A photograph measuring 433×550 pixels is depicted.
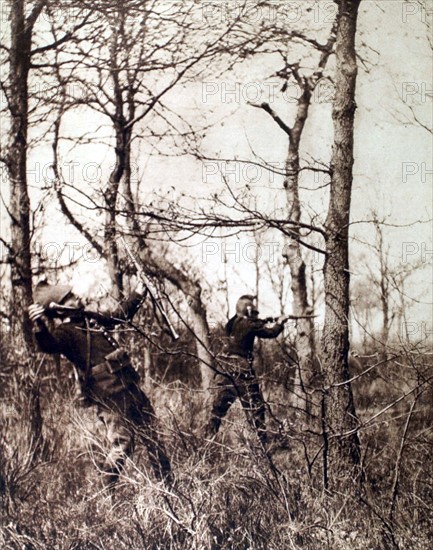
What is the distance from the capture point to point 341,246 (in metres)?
4.23

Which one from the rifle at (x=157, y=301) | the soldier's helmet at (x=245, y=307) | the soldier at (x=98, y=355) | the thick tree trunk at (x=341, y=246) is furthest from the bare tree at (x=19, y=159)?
the thick tree trunk at (x=341, y=246)

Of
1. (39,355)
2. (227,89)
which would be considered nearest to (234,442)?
(39,355)

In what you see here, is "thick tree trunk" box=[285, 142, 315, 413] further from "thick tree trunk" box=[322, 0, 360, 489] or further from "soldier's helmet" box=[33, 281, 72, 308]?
"soldier's helmet" box=[33, 281, 72, 308]

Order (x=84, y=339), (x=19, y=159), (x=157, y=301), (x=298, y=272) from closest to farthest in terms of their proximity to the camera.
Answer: (x=157, y=301)
(x=84, y=339)
(x=19, y=159)
(x=298, y=272)

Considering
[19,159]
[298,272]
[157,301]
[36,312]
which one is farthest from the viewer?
[298,272]

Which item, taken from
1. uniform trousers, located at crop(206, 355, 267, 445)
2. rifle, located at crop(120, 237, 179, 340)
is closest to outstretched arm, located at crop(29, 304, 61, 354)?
rifle, located at crop(120, 237, 179, 340)

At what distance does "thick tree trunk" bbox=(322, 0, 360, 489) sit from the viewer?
4.19m

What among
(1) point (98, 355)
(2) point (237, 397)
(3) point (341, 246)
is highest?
(3) point (341, 246)

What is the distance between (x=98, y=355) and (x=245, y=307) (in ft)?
4.71

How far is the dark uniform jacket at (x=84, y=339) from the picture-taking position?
454cm

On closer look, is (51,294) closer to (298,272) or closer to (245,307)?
(245,307)

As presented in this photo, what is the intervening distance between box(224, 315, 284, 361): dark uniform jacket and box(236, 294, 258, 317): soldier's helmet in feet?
0.14

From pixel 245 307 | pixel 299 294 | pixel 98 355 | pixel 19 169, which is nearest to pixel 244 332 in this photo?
pixel 245 307

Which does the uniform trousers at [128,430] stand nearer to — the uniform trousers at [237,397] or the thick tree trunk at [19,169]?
the uniform trousers at [237,397]
